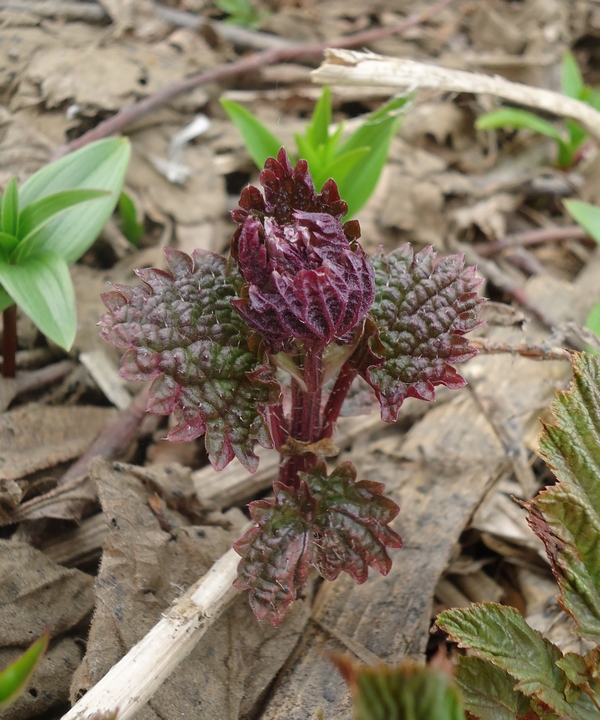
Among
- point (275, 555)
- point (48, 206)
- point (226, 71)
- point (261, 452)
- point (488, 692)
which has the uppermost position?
point (226, 71)

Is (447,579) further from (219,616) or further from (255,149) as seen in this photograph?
(255,149)

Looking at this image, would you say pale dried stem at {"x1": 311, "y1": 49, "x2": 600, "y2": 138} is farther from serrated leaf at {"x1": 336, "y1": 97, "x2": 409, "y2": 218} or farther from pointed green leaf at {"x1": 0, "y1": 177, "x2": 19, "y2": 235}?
pointed green leaf at {"x1": 0, "y1": 177, "x2": 19, "y2": 235}

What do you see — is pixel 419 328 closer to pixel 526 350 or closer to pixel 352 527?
pixel 352 527

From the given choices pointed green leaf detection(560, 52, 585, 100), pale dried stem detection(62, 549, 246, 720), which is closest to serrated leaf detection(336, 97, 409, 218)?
pointed green leaf detection(560, 52, 585, 100)

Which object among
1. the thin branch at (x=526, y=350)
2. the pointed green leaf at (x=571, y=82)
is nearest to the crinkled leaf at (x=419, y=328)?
the thin branch at (x=526, y=350)

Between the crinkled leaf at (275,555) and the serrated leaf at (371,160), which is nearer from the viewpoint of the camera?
the crinkled leaf at (275,555)

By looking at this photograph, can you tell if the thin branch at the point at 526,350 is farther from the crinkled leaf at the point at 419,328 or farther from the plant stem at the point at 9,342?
the plant stem at the point at 9,342

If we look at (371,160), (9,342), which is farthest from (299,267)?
(371,160)
